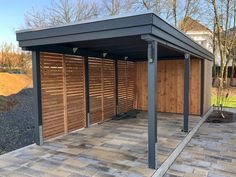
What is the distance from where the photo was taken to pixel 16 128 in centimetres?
593

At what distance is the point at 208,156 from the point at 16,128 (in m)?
4.84

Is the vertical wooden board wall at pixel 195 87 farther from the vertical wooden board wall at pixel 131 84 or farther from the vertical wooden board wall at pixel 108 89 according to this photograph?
the vertical wooden board wall at pixel 108 89

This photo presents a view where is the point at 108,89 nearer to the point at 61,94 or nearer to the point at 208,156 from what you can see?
the point at 61,94

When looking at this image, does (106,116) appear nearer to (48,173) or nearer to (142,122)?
(142,122)

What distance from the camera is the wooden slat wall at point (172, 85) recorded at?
25.3 ft

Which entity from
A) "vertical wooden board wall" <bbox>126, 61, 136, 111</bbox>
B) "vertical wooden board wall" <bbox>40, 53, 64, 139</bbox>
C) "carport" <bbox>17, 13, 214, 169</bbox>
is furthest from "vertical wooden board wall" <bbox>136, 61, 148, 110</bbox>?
"vertical wooden board wall" <bbox>40, 53, 64, 139</bbox>

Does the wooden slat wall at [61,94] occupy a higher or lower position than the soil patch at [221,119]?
higher

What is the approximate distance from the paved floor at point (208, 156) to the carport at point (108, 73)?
489 millimetres

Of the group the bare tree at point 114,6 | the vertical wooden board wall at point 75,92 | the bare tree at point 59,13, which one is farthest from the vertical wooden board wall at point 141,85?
the bare tree at point 59,13

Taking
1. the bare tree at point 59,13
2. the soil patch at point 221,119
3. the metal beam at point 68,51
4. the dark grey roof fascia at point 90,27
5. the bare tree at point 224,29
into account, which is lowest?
the soil patch at point 221,119

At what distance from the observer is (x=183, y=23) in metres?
14.1

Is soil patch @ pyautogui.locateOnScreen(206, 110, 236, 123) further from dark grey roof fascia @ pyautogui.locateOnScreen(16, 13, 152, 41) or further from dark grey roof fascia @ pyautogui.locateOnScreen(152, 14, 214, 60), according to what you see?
dark grey roof fascia @ pyautogui.locateOnScreen(16, 13, 152, 41)

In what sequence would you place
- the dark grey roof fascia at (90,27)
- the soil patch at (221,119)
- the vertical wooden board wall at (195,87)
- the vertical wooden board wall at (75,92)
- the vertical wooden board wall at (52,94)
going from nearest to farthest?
the dark grey roof fascia at (90,27) < the vertical wooden board wall at (52,94) < the vertical wooden board wall at (75,92) < the soil patch at (221,119) < the vertical wooden board wall at (195,87)

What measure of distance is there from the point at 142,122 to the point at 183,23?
969cm
